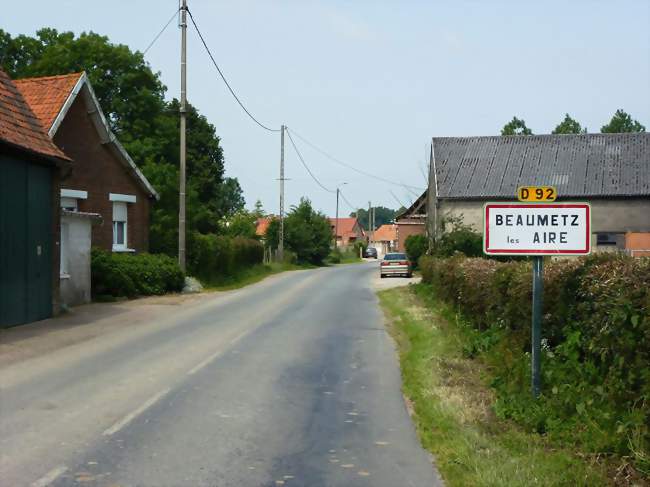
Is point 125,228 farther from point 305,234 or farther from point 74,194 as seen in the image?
point 305,234

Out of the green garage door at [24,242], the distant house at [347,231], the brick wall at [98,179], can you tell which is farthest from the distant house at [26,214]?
the distant house at [347,231]

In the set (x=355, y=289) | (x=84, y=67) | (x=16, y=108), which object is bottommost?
(x=355, y=289)

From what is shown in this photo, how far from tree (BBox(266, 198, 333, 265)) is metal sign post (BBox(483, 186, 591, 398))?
5141 cm

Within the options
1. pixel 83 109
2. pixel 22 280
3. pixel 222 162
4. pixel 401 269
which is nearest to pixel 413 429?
pixel 22 280

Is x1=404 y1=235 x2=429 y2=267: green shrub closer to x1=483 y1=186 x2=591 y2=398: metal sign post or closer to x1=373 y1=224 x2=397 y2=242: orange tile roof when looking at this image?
x1=483 y1=186 x2=591 y2=398: metal sign post

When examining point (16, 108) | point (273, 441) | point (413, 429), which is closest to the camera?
point (273, 441)

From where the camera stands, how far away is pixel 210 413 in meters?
8.23

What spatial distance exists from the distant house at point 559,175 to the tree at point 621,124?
39.4m

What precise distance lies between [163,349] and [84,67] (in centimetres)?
3472

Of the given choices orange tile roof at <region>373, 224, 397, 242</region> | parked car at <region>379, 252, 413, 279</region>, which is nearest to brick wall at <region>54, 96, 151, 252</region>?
parked car at <region>379, 252, 413, 279</region>

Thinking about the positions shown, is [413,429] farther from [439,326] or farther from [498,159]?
[498,159]

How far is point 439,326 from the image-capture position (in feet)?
53.0

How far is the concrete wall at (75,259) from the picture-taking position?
21.1 metres

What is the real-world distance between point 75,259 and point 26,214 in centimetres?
476
